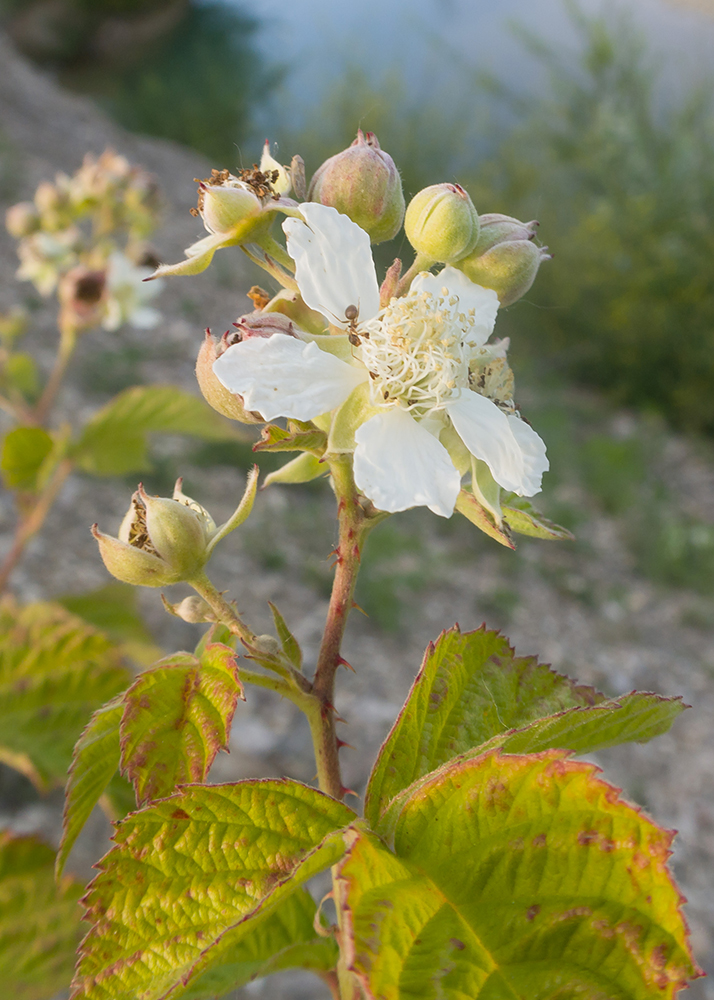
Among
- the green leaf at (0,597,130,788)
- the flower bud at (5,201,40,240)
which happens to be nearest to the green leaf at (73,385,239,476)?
the green leaf at (0,597,130,788)

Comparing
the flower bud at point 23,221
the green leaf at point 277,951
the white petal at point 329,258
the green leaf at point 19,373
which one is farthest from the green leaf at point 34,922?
the flower bud at point 23,221

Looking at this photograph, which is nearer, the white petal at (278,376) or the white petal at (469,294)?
the white petal at (278,376)

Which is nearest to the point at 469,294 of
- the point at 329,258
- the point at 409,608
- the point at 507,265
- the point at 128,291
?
the point at 507,265

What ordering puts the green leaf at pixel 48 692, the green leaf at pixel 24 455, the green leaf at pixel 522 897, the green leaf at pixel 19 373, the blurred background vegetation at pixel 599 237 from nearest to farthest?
the green leaf at pixel 522 897 → the green leaf at pixel 48 692 → the green leaf at pixel 24 455 → the green leaf at pixel 19 373 → the blurred background vegetation at pixel 599 237

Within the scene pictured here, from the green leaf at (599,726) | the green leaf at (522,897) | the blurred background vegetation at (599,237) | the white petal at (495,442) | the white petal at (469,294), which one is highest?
the blurred background vegetation at (599,237)

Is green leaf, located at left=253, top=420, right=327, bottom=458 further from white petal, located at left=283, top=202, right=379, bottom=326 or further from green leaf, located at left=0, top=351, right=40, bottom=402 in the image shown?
green leaf, located at left=0, top=351, right=40, bottom=402

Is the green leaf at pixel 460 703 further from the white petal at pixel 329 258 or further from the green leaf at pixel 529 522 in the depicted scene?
the white petal at pixel 329 258
